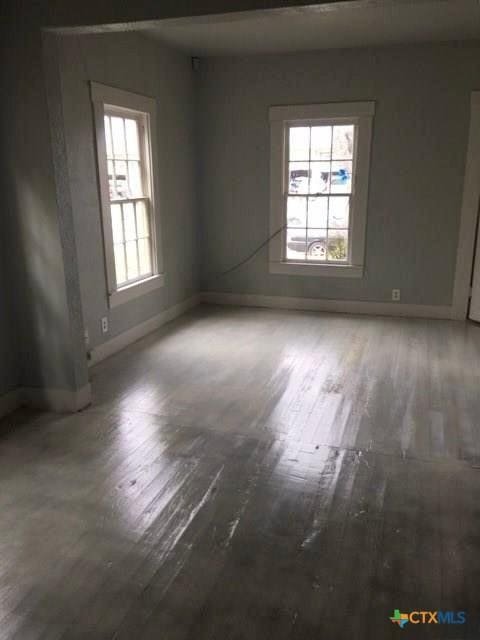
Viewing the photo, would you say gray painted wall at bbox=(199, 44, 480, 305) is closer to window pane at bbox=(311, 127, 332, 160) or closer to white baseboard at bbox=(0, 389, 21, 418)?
window pane at bbox=(311, 127, 332, 160)

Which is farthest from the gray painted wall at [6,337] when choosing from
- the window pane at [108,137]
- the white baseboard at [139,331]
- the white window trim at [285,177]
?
the white window trim at [285,177]

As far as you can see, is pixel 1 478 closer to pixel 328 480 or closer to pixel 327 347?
pixel 328 480

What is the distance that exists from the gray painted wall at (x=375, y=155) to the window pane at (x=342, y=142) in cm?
26

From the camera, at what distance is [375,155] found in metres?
5.58

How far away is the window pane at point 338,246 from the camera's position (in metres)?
5.93

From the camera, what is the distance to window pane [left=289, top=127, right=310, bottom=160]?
577 centimetres

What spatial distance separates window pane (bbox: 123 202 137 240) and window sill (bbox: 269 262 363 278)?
188cm

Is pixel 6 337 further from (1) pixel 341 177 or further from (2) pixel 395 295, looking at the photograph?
(2) pixel 395 295

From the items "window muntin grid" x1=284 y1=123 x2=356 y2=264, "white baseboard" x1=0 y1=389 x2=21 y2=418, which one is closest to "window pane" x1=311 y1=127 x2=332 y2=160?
"window muntin grid" x1=284 y1=123 x2=356 y2=264

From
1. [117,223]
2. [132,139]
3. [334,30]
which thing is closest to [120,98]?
[132,139]

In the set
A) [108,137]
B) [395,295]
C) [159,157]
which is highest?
[108,137]

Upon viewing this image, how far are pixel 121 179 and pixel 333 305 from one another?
9.26 ft

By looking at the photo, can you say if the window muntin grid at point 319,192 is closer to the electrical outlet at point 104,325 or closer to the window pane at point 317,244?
the window pane at point 317,244

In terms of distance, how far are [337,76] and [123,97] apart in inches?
93.7
